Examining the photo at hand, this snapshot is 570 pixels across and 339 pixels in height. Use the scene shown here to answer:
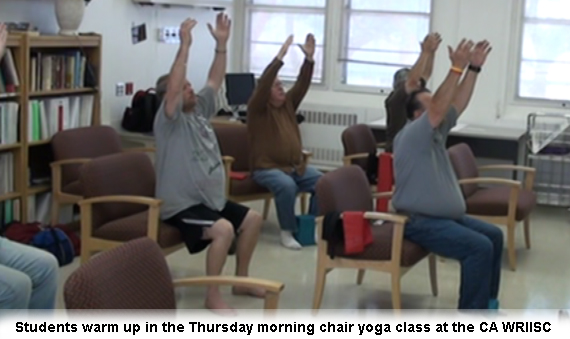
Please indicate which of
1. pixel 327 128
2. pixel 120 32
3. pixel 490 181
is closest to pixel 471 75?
pixel 490 181

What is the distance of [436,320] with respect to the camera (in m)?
4.03

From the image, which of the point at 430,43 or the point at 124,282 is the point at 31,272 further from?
the point at 430,43

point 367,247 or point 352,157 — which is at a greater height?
point 352,157

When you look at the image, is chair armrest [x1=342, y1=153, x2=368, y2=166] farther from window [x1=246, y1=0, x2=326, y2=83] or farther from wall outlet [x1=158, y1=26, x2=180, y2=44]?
window [x1=246, y1=0, x2=326, y2=83]

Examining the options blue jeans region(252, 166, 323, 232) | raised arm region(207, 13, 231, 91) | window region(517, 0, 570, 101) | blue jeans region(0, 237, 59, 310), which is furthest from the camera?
window region(517, 0, 570, 101)

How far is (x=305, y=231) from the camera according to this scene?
5.43 metres

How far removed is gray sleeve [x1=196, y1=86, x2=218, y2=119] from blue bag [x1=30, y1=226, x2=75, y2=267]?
1.27 meters

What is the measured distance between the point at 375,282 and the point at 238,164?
1.57m

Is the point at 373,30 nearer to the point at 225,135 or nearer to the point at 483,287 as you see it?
the point at 225,135

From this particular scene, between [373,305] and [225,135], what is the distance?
201cm

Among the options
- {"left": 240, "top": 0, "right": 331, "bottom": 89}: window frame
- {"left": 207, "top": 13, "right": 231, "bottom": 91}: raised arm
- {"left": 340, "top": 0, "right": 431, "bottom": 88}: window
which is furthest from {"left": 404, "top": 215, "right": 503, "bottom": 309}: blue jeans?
{"left": 240, "top": 0, "right": 331, "bottom": 89}: window frame

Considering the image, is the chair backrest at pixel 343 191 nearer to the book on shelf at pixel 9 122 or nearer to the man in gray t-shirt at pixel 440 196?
the man in gray t-shirt at pixel 440 196

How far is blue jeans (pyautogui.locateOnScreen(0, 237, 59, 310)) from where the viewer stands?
3.12 metres

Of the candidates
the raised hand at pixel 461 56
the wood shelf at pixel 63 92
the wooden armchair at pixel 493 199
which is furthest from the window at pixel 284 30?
the raised hand at pixel 461 56
